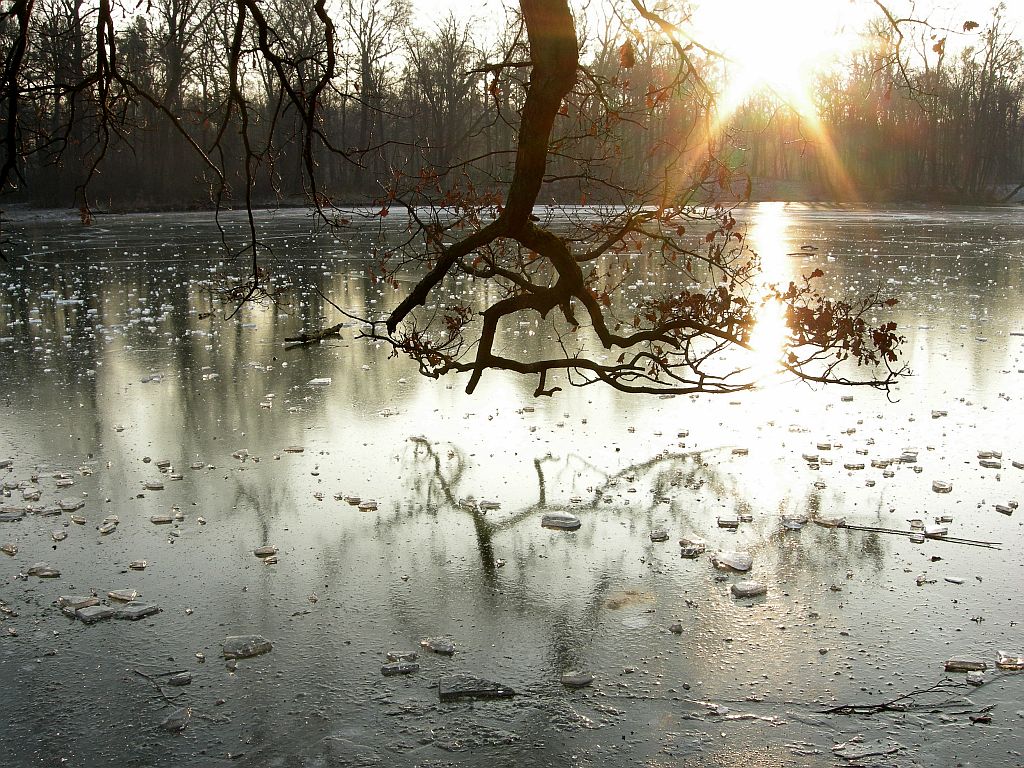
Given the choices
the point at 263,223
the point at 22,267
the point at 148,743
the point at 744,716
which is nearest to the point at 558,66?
the point at 744,716

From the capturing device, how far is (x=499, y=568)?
5270 mm

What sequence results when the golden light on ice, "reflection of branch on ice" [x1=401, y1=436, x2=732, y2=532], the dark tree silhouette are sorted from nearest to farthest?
the dark tree silhouette → "reflection of branch on ice" [x1=401, y1=436, x2=732, y2=532] → the golden light on ice

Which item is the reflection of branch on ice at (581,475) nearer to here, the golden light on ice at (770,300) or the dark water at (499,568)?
the dark water at (499,568)

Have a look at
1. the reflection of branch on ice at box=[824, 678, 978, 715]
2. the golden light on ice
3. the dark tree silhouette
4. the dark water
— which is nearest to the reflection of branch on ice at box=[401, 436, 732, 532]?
the dark water

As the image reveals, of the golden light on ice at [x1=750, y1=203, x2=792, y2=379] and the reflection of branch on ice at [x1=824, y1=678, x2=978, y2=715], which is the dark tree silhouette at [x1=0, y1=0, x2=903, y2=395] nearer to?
the golden light on ice at [x1=750, y1=203, x2=792, y2=379]

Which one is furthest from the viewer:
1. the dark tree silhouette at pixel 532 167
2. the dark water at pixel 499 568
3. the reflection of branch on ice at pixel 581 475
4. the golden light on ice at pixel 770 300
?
the golden light on ice at pixel 770 300

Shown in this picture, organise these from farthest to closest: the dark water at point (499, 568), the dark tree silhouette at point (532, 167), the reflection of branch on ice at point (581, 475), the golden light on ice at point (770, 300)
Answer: the golden light on ice at point (770, 300), the reflection of branch on ice at point (581, 475), the dark tree silhouette at point (532, 167), the dark water at point (499, 568)

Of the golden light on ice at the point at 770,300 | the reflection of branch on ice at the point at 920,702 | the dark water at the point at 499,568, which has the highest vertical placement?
the golden light on ice at the point at 770,300

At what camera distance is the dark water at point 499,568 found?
385cm

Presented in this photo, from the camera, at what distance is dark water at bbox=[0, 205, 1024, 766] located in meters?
3.85

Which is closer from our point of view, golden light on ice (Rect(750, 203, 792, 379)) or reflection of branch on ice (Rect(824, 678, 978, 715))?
reflection of branch on ice (Rect(824, 678, 978, 715))

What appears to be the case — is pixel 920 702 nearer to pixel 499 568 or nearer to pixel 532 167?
pixel 499 568

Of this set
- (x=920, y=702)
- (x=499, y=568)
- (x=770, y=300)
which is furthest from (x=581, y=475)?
(x=770, y=300)

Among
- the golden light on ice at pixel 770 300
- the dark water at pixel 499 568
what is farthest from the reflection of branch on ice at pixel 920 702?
the golden light on ice at pixel 770 300
